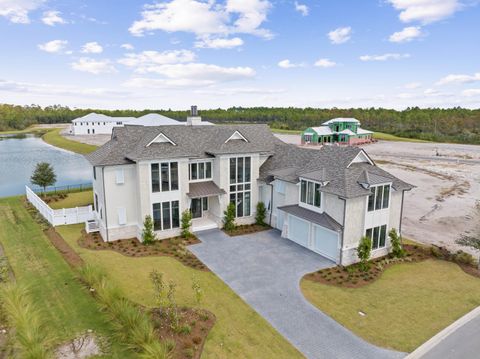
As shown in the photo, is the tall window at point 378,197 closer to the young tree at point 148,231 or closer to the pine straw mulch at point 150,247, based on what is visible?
the pine straw mulch at point 150,247

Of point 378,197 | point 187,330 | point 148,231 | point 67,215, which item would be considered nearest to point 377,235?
point 378,197

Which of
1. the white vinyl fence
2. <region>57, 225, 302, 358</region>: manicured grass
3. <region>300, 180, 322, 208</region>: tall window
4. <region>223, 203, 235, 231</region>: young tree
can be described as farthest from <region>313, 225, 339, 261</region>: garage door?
the white vinyl fence

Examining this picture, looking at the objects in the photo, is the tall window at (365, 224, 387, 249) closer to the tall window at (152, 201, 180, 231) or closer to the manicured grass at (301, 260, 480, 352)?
the manicured grass at (301, 260, 480, 352)

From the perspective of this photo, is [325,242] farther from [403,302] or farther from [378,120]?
[378,120]

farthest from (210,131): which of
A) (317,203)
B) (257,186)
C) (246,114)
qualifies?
(246,114)

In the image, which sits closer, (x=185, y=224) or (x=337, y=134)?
(x=185, y=224)

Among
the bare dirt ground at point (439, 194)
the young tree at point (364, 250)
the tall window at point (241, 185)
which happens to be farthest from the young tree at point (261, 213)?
the bare dirt ground at point (439, 194)

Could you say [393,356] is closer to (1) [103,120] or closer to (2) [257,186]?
(2) [257,186]
